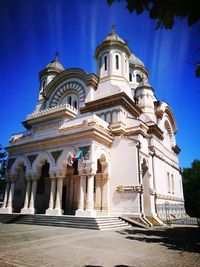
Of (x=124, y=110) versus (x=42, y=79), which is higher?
(x=42, y=79)

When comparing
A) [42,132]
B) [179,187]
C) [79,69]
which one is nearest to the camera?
[42,132]

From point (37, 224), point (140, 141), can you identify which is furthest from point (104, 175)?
point (37, 224)

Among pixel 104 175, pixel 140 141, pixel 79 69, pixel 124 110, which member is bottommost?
pixel 104 175

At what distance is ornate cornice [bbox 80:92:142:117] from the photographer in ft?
67.2

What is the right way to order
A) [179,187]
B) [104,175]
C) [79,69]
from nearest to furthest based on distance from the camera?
[104,175]
[79,69]
[179,187]

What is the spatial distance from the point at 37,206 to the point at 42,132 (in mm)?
7372

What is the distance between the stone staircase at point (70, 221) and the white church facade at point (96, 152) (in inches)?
36.8

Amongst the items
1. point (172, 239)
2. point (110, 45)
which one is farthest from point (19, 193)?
point (110, 45)

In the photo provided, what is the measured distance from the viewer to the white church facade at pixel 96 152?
54.6 ft

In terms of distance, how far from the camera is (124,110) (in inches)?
827

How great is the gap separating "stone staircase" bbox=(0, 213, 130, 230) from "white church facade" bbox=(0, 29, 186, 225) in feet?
3.07

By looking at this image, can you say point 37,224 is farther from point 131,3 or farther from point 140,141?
point 131,3

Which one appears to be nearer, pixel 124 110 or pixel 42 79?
pixel 124 110

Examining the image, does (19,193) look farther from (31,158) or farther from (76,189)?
(76,189)
